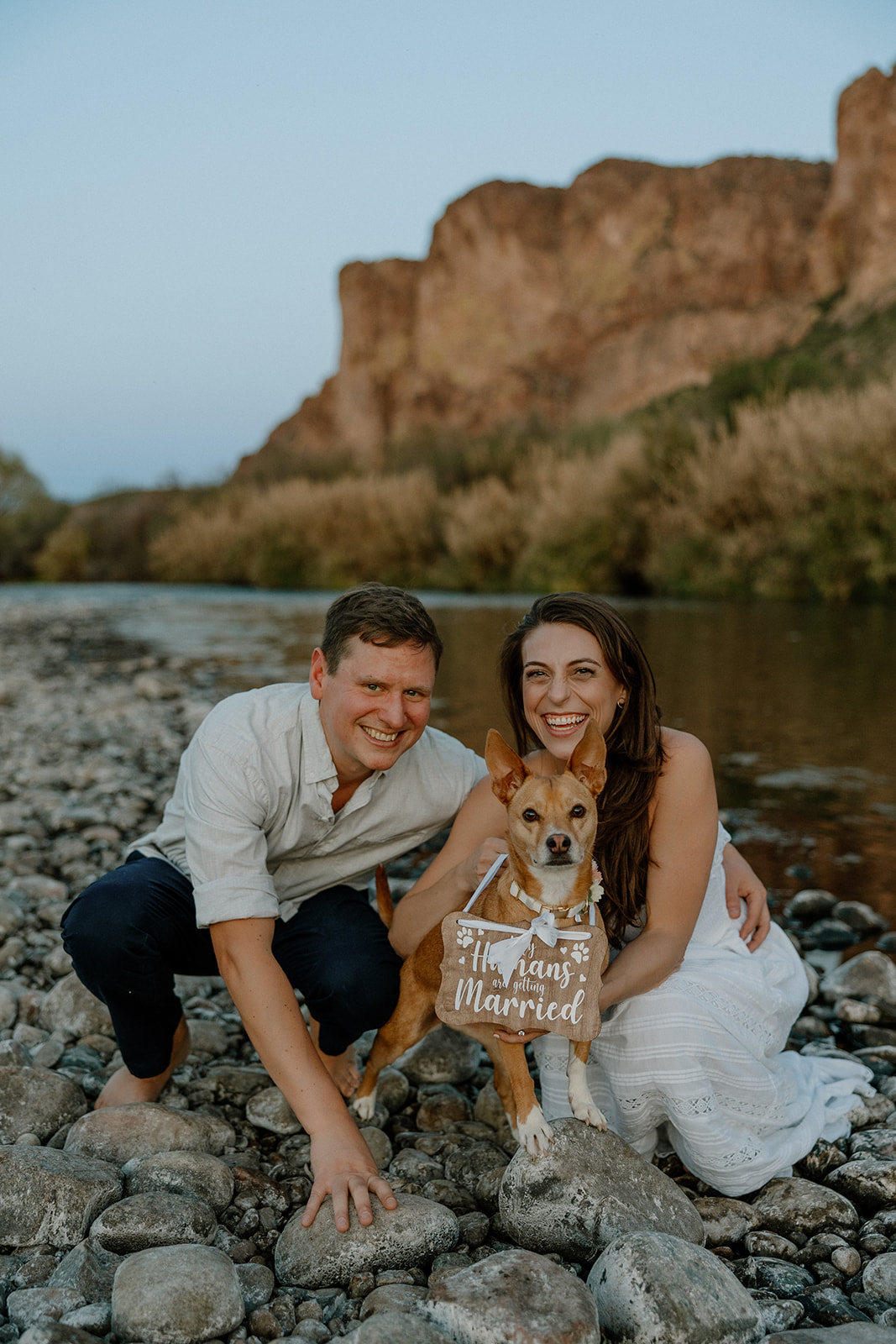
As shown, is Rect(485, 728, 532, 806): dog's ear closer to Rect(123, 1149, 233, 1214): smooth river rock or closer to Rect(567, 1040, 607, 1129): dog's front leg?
Rect(567, 1040, 607, 1129): dog's front leg

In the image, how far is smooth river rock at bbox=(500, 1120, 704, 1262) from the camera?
7.85 feet

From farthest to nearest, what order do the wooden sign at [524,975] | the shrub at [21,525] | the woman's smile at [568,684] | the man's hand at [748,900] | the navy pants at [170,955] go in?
1. the shrub at [21,525]
2. the man's hand at [748,900]
3. the woman's smile at [568,684]
4. the navy pants at [170,955]
5. the wooden sign at [524,975]

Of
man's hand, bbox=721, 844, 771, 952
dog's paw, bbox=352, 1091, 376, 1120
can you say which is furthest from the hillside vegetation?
dog's paw, bbox=352, 1091, 376, 1120

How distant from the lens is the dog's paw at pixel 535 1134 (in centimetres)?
252

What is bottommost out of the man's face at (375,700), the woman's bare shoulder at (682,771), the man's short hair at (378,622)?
the woman's bare shoulder at (682,771)

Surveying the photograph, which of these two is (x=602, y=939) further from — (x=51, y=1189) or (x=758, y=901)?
(x=51, y=1189)

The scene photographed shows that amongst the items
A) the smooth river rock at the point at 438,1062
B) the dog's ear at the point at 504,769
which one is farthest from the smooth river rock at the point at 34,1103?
the dog's ear at the point at 504,769

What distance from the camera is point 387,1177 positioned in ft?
9.05

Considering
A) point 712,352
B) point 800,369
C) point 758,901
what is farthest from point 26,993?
point 712,352

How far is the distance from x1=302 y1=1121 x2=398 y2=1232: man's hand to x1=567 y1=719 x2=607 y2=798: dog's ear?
1.14 metres

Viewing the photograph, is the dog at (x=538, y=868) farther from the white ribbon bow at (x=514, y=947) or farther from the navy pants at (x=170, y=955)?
the navy pants at (x=170, y=955)

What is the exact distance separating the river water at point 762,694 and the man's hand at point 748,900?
1.95 meters

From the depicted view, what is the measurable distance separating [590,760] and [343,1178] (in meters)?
1.26

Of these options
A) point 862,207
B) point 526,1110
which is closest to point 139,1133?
point 526,1110
